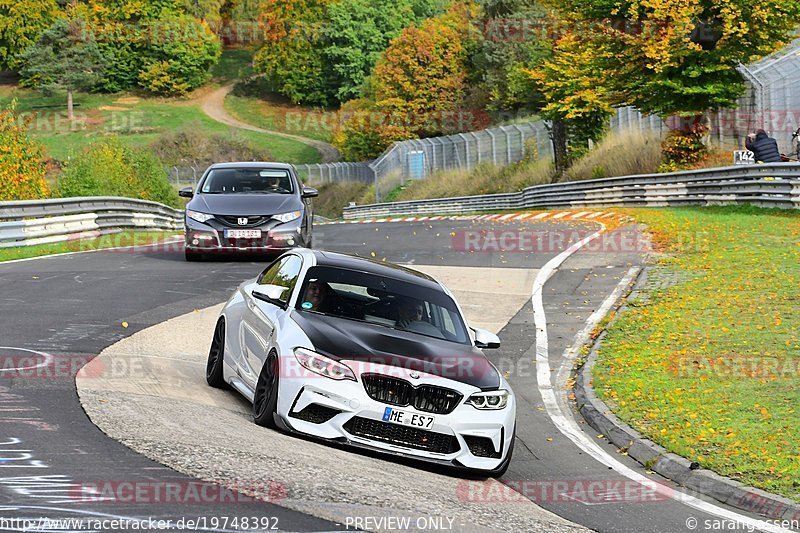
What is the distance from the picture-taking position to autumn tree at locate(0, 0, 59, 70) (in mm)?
135625

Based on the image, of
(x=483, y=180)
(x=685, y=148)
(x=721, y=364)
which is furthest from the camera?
(x=483, y=180)

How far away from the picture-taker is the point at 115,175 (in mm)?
47125

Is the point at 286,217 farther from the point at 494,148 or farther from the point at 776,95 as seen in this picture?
the point at 494,148

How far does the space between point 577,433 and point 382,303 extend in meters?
2.36

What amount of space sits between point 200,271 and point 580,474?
1236cm

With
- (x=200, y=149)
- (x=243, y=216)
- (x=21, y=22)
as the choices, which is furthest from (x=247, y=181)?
(x=21, y=22)

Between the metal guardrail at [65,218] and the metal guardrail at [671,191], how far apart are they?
15.6 m

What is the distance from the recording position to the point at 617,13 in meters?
40.7

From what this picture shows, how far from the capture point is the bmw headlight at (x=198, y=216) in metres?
21.4

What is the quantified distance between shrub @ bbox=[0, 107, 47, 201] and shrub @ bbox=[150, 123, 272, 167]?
72.0m

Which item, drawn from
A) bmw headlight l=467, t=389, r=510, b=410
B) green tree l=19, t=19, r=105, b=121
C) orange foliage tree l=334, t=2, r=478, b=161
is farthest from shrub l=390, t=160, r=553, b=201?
green tree l=19, t=19, r=105, b=121

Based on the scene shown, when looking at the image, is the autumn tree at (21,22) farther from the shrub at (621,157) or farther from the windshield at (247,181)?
the windshield at (247,181)

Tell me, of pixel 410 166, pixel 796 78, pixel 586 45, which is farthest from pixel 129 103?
pixel 796 78

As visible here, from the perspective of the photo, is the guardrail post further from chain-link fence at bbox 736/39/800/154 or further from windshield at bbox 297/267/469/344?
windshield at bbox 297/267/469/344
